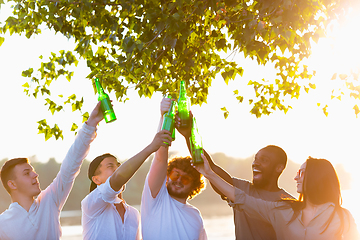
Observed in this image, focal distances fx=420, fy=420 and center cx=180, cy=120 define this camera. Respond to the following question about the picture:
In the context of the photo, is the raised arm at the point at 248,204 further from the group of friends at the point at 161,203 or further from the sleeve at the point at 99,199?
the sleeve at the point at 99,199

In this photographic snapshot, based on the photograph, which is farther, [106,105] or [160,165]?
[106,105]

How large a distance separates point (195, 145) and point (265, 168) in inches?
44.1

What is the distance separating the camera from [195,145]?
3.74 metres

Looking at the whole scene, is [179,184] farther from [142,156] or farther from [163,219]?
[142,156]

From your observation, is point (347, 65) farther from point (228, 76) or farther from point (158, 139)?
point (158, 139)

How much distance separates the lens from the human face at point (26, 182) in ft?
12.5

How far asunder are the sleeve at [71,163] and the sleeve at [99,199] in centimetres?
23

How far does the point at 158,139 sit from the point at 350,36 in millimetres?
2311

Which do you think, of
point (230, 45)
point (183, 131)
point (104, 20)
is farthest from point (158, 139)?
point (230, 45)

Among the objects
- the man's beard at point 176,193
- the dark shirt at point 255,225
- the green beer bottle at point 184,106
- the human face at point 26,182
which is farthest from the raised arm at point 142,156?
the dark shirt at point 255,225

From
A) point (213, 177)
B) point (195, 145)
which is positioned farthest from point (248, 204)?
point (195, 145)

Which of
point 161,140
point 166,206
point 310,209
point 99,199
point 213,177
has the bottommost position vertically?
point 310,209

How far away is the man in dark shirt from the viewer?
4.25 m

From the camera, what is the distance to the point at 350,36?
419 centimetres
